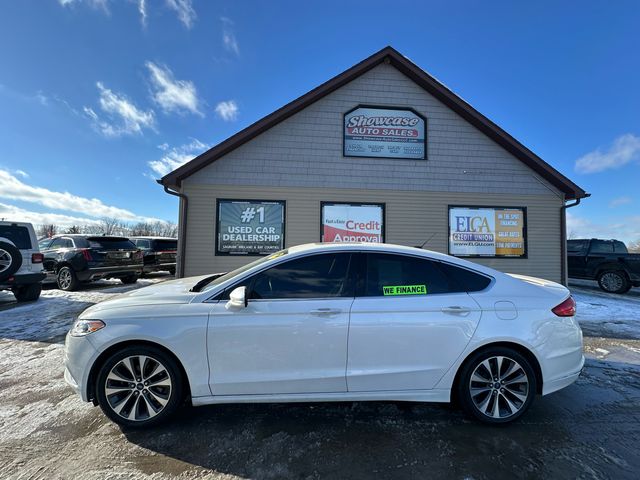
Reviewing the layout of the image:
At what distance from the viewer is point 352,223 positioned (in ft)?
29.6

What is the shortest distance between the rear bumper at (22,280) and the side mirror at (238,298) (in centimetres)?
775

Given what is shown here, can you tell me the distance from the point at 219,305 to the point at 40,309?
6.95m

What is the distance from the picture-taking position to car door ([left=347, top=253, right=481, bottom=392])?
281 centimetres

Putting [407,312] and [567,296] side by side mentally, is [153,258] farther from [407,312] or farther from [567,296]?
[567,296]

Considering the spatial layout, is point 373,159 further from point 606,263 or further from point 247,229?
point 606,263

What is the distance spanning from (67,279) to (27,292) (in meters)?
1.70

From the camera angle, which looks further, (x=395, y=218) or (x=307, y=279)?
(x=395, y=218)

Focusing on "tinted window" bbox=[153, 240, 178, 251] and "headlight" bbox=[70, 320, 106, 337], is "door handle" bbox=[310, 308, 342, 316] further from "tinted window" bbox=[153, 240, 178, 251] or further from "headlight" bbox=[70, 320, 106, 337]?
"tinted window" bbox=[153, 240, 178, 251]

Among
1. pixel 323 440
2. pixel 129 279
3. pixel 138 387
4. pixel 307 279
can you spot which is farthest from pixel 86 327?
pixel 129 279

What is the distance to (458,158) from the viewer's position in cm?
953

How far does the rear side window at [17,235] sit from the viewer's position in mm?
7543

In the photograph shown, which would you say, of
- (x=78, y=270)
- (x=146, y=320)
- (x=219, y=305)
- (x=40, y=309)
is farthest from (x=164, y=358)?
(x=78, y=270)

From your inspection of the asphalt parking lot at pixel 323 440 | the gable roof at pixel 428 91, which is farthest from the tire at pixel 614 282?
the asphalt parking lot at pixel 323 440

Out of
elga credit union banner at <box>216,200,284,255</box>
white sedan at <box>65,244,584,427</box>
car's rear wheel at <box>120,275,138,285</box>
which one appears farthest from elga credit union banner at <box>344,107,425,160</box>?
car's rear wheel at <box>120,275,138,285</box>
